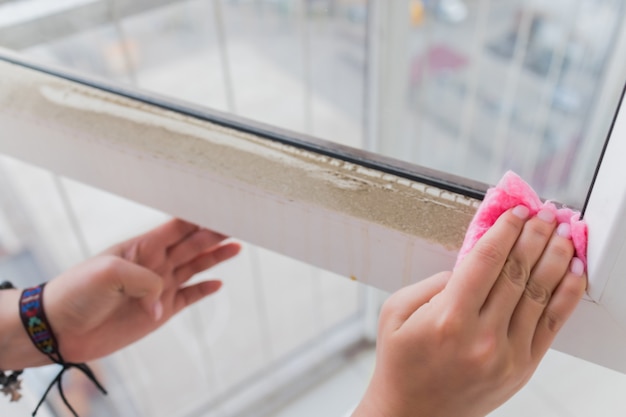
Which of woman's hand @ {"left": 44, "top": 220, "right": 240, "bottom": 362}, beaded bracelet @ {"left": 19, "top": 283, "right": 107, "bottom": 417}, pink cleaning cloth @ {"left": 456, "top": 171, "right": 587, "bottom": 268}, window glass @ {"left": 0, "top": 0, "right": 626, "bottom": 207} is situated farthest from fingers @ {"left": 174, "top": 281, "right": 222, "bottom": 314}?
pink cleaning cloth @ {"left": 456, "top": 171, "right": 587, "bottom": 268}

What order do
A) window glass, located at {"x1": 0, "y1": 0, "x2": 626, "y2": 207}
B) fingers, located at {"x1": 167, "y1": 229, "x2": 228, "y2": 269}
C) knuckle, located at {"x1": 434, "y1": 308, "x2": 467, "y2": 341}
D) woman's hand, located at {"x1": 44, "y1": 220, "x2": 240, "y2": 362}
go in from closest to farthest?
1. knuckle, located at {"x1": 434, "y1": 308, "x2": 467, "y2": 341}
2. woman's hand, located at {"x1": 44, "y1": 220, "x2": 240, "y2": 362}
3. fingers, located at {"x1": 167, "y1": 229, "x2": 228, "y2": 269}
4. window glass, located at {"x1": 0, "y1": 0, "x2": 626, "y2": 207}

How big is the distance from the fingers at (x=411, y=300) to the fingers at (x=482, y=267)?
3 cm

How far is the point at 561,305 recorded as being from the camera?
43 cm

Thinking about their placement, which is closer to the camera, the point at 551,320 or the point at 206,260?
the point at 551,320

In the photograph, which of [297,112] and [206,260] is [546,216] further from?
[297,112]

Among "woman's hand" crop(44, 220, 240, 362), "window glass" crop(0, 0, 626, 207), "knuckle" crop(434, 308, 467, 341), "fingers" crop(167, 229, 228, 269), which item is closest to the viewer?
"knuckle" crop(434, 308, 467, 341)

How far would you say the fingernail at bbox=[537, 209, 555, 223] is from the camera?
1.44 feet

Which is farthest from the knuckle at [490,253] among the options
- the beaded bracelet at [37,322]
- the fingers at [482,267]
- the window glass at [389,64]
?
the beaded bracelet at [37,322]

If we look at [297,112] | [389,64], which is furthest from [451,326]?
[297,112]

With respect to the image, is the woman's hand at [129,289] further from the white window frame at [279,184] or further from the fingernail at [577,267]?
the fingernail at [577,267]

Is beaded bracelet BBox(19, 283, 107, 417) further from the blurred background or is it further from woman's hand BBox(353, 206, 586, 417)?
woman's hand BBox(353, 206, 586, 417)

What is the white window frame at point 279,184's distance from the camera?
46 cm

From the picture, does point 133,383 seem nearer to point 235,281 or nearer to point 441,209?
point 235,281

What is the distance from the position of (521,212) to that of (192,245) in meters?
0.48
